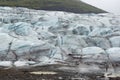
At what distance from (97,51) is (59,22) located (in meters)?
10.0

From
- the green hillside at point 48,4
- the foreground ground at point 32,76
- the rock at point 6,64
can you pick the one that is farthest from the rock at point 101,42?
the green hillside at point 48,4

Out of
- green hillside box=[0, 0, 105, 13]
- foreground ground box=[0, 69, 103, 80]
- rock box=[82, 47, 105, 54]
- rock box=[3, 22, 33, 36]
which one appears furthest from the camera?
green hillside box=[0, 0, 105, 13]

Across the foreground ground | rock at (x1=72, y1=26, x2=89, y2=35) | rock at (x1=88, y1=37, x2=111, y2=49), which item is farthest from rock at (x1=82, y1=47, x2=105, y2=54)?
rock at (x1=72, y1=26, x2=89, y2=35)

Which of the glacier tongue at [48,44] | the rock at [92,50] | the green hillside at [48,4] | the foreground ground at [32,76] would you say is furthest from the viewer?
the green hillside at [48,4]

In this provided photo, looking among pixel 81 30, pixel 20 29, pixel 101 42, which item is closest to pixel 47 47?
pixel 20 29

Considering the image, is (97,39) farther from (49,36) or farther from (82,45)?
(49,36)

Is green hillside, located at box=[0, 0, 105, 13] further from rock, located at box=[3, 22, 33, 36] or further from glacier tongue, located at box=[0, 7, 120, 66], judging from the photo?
rock, located at box=[3, 22, 33, 36]

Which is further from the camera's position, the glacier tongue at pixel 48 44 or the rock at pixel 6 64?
the glacier tongue at pixel 48 44

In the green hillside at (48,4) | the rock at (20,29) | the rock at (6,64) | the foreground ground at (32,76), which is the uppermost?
the green hillside at (48,4)

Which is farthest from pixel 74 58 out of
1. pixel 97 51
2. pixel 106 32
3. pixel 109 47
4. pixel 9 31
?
pixel 106 32

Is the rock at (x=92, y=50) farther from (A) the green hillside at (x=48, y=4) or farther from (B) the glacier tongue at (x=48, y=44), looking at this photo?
(A) the green hillside at (x=48, y=4)

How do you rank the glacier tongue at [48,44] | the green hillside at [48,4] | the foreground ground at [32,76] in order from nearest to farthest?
1. the foreground ground at [32,76]
2. the glacier tongue at [48,44]
3. the green hillside at [48,4]

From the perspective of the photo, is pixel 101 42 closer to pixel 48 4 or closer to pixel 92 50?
pixel 92 50

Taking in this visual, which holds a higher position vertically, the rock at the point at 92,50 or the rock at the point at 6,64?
the rock at the point at 92,50
